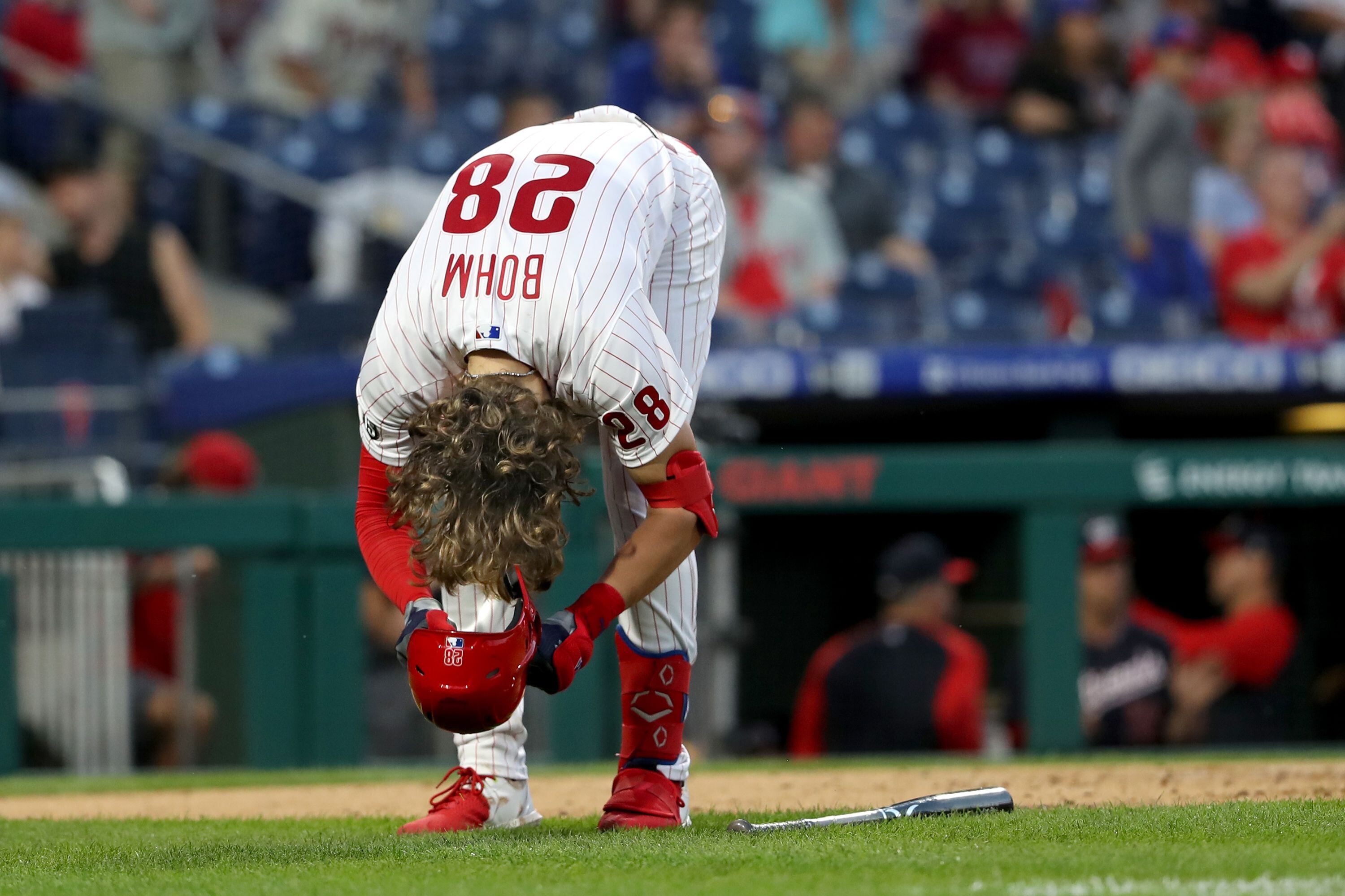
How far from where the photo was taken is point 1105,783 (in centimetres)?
431

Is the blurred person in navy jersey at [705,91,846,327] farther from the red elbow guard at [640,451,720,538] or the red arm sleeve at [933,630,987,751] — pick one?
the red elbow guard at [640,451,720,538]

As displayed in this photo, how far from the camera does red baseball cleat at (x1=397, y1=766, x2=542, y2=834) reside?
3352 millimetres

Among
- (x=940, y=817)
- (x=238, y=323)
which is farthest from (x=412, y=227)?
(x=940, y=817)

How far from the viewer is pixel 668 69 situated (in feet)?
32.0

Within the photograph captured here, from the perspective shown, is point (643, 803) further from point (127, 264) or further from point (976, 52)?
point (976, 52)

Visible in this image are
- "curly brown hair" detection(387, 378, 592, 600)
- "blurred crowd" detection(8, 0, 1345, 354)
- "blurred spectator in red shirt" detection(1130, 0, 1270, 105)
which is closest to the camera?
"curly brown hair" detection(387, 378, 592, 600)

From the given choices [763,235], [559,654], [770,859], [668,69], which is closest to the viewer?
[770,859]

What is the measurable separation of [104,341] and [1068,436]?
4.04m

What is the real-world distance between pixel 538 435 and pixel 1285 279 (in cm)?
634

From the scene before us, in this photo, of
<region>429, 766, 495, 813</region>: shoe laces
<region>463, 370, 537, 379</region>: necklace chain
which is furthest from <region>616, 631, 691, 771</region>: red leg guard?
<region>463, 370, 537, 379</region>: necklace chain

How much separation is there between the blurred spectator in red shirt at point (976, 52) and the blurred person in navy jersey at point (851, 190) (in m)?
1.61

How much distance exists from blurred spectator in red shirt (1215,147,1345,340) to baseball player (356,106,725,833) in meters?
5.44

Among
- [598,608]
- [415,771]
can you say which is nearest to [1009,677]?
[415,771]

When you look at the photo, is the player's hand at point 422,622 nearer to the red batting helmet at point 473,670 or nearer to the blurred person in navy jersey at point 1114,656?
the red batting helmet at point 473,670
